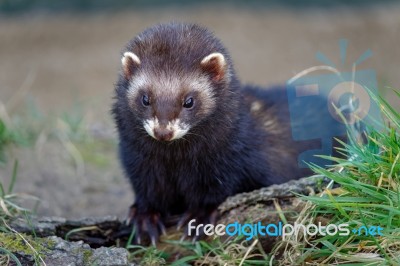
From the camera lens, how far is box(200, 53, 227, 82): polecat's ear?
4.53 metres

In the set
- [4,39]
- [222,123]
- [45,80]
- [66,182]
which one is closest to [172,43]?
[222,123]

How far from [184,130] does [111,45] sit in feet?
23.1

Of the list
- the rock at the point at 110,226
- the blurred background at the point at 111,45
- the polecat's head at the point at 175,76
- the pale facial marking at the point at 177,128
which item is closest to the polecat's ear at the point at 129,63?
the polecat's head at the point at 175,76

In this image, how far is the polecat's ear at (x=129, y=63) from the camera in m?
4.55

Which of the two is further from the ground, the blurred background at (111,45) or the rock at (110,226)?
the blurred background at (111,45)

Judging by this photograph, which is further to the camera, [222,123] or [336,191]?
[222,123]

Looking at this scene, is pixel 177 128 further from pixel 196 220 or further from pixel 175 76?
pixel 196 220

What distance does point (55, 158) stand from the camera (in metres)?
7.04

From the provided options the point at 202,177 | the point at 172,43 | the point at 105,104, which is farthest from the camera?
the point at 105,104

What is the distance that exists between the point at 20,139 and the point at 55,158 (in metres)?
0.45

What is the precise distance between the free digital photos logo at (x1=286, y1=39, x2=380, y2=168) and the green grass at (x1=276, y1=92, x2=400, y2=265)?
0.72 meters

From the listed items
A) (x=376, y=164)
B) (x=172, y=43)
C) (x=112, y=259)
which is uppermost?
(x=172, y=43)

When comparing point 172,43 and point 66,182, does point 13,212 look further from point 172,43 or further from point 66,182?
point 66,182

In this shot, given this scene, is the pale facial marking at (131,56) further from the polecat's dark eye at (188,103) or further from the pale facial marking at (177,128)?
the pale facial marking at (177,128)
